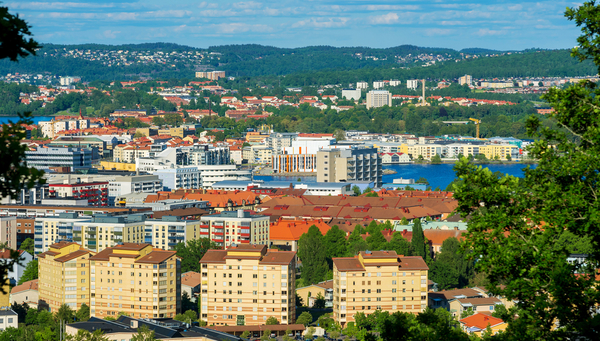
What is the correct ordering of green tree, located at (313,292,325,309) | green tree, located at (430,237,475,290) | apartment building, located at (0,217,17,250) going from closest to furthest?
green tree, located at (313,292,325,309) < green tree, located at (430,237,475,290) < apartment building, located at (0,217,17,250)

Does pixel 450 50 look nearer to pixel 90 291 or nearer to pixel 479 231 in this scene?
pixel 90 291

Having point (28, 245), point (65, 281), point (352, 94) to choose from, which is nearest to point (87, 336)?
point (65, 281)

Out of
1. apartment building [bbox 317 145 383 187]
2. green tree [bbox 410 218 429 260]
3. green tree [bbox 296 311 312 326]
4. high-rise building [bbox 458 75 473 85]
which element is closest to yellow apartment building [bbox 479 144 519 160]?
apartment building [bbox 317 145 383 187]

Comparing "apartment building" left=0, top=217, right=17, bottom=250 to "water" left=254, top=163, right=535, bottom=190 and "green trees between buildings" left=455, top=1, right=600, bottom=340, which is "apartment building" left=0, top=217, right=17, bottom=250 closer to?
"water" left=254, top=163, right=535, bottom=190

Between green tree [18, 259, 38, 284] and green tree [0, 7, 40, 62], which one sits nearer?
green tree [0, 7, 40, 62]

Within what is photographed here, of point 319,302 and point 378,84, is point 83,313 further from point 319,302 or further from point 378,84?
point 378,84

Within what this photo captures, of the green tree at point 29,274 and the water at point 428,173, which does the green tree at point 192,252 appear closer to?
the green tree at point 29,274

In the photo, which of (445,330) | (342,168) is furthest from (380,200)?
(445,330)
